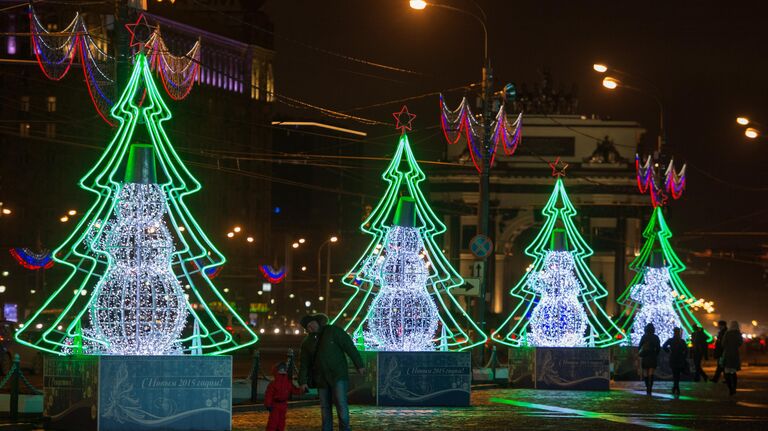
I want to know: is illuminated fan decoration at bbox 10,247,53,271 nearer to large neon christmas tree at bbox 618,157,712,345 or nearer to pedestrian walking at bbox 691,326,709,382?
large neon christmas tree at bbox 618,157,712,345

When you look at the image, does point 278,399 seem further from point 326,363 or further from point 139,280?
point 139,280

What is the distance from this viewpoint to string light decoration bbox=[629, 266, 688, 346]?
3884 cm

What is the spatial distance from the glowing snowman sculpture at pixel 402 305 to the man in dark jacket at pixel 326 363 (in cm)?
821

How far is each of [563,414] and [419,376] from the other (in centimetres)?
246

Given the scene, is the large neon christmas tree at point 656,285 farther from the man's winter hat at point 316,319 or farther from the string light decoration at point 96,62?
the man's winter hat at point 316,319

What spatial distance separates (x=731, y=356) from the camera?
30406mm

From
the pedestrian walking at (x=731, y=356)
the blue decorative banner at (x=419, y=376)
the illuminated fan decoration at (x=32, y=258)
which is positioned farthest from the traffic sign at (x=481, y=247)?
the illuminated fan decoration at (x=32, y=258)

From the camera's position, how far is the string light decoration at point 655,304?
38.8 m

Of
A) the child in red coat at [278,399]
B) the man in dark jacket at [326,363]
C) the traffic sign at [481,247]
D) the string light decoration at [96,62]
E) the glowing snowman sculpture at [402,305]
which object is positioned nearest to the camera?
the man in dark jacket at [326,363]

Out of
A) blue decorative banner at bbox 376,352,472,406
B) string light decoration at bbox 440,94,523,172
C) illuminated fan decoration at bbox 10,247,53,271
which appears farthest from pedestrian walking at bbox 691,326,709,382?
illuminated fan decoration at bbox 10,247,53,271

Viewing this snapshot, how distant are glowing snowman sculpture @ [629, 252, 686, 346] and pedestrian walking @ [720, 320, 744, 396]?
7566 millimetres

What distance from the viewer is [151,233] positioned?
1988 cm

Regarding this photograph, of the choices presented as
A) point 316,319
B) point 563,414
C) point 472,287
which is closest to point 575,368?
point 472,287

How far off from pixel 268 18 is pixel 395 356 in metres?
84.6
